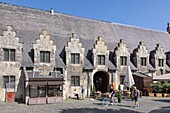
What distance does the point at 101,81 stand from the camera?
31.5 meters

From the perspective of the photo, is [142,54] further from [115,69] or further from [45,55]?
[45,55]

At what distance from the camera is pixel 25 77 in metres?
22.3

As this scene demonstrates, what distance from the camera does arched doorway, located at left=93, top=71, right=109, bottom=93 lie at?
30.4 m

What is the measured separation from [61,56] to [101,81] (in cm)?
753

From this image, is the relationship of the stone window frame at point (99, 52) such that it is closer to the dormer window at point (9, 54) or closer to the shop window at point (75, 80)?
the shop window at point (75, 80)

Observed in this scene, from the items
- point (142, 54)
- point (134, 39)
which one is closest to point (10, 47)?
point (142, 54)

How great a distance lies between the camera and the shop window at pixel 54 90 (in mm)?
23286

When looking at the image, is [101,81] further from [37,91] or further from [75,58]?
[37,91]

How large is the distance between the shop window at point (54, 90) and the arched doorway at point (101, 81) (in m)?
8.14

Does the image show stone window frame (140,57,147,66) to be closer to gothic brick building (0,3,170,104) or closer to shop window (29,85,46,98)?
gothic brick building (0,3,170,104)

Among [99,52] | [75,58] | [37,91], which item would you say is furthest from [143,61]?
[37,91]

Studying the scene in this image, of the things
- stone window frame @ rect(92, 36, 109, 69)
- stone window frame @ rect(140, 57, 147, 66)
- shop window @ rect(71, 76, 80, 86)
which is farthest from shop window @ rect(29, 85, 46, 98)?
stone window frame @ rect(140, 57, 147, 66)

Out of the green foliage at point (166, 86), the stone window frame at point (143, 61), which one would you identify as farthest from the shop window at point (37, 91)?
the stone window frame at point (143, 61)

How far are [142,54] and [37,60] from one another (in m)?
16.3
